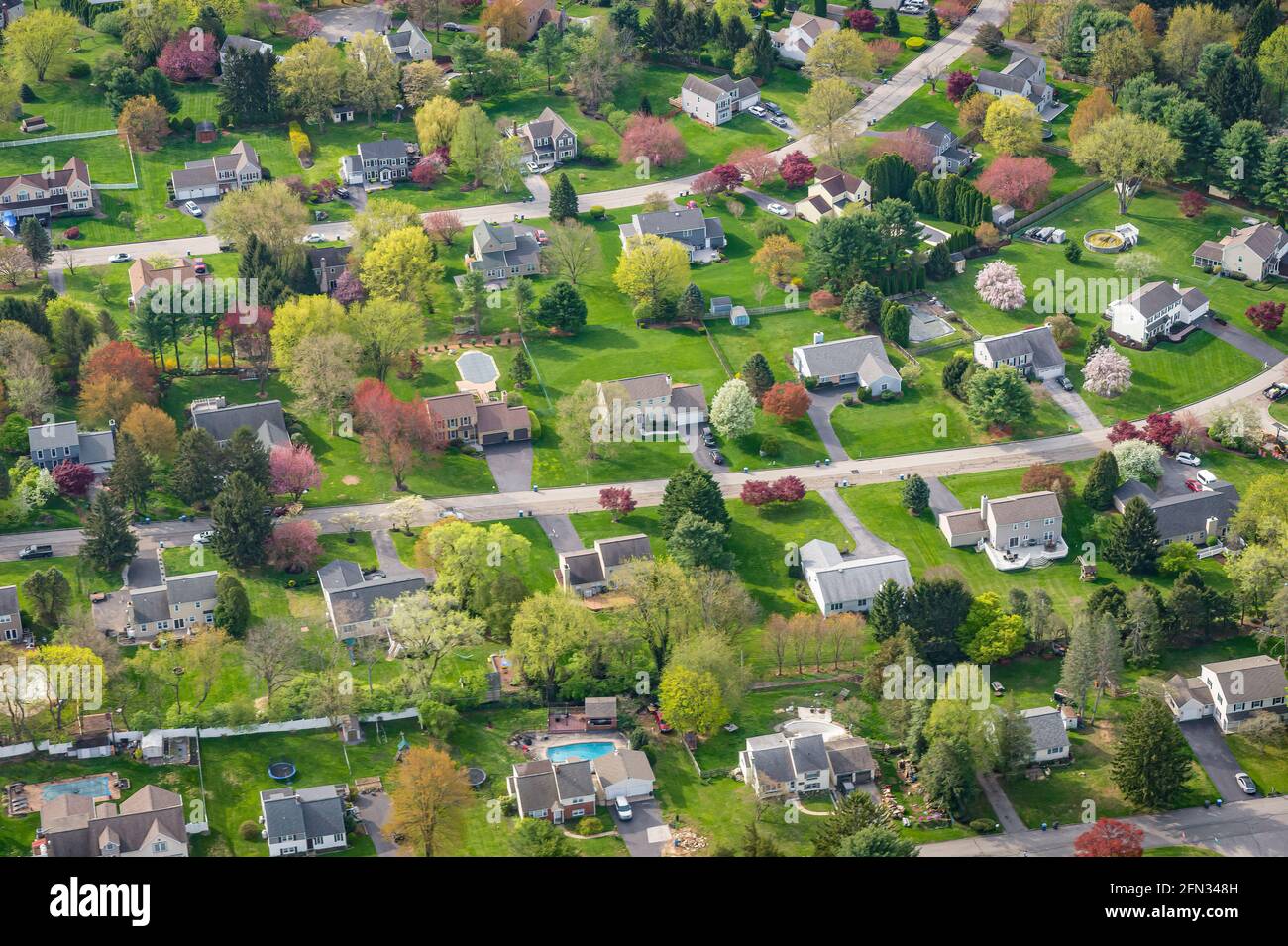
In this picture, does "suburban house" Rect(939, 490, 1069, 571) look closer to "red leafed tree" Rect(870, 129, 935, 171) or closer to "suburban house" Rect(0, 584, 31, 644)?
"red leafed tree" Rect(870, 129, 935, 171)

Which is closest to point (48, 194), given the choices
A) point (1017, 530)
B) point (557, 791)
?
point (557, 791)

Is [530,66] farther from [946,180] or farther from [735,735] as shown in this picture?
[735,735]

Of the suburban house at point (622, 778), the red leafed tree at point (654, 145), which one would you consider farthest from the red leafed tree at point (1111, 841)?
the red leafed tree at point (654, 145)

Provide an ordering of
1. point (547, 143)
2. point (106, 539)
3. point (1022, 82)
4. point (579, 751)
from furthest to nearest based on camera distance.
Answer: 1. point (1022, 82)
2. point (547, 143)
3. point (106, 539)
4. point (579, 751)

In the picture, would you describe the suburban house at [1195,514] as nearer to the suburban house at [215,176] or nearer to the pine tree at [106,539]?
the pine tree at [106,539]

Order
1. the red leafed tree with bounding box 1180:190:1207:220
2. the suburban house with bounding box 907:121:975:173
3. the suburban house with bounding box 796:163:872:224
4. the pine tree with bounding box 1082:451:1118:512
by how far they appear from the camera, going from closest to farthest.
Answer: the pine tree with bounding box 1082:451:1118:512 → the suburban house with bounding box 796:163:872:224 → the red leafed tree with bounding box 1180:190:1207:220 → the suburban house with bounding box 907:121:975:173

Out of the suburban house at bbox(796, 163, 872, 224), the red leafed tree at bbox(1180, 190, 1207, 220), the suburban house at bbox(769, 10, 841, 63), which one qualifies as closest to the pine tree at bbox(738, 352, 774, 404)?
the suburban house at bbox(796, 163, 872, 224)

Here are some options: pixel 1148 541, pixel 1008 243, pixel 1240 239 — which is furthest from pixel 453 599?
pixel 1240 239

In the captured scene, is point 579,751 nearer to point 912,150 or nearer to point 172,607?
point 172,607
